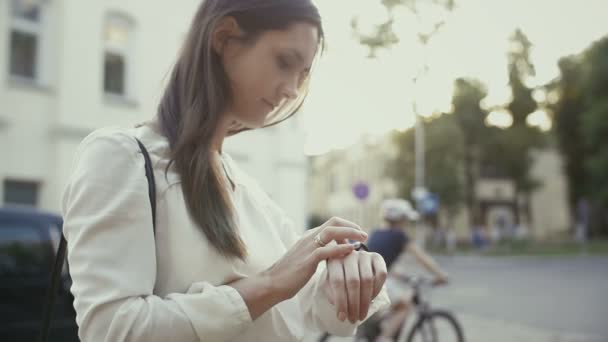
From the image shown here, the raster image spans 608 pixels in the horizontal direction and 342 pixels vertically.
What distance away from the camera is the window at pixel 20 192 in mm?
11289

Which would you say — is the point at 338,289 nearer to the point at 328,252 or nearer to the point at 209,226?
the point at 328,252

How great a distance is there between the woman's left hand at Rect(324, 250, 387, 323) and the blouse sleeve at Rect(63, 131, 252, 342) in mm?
160

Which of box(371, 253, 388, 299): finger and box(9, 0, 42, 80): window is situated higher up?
box(9, 0, 42, 80): window

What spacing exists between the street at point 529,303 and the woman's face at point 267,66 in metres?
6.86

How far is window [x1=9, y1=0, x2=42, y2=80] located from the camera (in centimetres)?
1133

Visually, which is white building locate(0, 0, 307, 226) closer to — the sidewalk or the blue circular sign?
the blue circular sign

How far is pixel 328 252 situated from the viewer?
1.12 metres

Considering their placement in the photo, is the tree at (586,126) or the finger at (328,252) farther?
the tree at (586,126)

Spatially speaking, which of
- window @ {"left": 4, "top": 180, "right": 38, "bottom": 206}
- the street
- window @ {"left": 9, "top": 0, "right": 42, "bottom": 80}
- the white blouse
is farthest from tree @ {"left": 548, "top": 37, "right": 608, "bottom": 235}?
the white blouse

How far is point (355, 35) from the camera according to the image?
116 inches

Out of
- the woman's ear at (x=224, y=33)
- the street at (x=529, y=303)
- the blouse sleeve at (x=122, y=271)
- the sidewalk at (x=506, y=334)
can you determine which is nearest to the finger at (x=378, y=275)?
the blouse sleeve at (x=122, y=271)

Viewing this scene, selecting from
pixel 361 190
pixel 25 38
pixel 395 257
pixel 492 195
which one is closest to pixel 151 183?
pixel 395 257

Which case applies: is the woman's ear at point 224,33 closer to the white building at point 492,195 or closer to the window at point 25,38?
the window at point 25,38

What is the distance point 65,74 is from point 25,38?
0.92m
